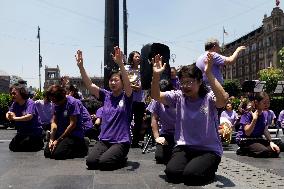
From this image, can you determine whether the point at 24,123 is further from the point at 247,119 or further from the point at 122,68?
the point at 247,119

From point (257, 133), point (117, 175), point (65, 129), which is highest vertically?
point (65, 129)

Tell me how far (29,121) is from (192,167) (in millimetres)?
4624

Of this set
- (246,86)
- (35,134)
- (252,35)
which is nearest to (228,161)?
(35,134)

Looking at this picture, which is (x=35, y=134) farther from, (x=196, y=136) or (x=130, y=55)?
(x=196, y=136)

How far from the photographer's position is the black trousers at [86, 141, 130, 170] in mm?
5941

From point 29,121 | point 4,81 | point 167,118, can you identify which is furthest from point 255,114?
point 4,81

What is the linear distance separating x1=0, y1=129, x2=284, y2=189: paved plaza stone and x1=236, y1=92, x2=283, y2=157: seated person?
1.33 ft

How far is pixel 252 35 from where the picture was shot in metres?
120

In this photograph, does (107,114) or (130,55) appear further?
(130,55)

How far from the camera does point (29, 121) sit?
8.52m

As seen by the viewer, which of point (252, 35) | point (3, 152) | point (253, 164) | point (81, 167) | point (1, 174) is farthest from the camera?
point (252, 35)

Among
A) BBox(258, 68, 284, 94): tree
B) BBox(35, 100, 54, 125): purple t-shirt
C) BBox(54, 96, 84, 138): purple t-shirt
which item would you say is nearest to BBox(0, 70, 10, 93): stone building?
BBox(258, 68, 284, 94): tree

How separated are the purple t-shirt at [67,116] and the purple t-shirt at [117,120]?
3.02 feet

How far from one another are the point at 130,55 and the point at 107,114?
2401mm
